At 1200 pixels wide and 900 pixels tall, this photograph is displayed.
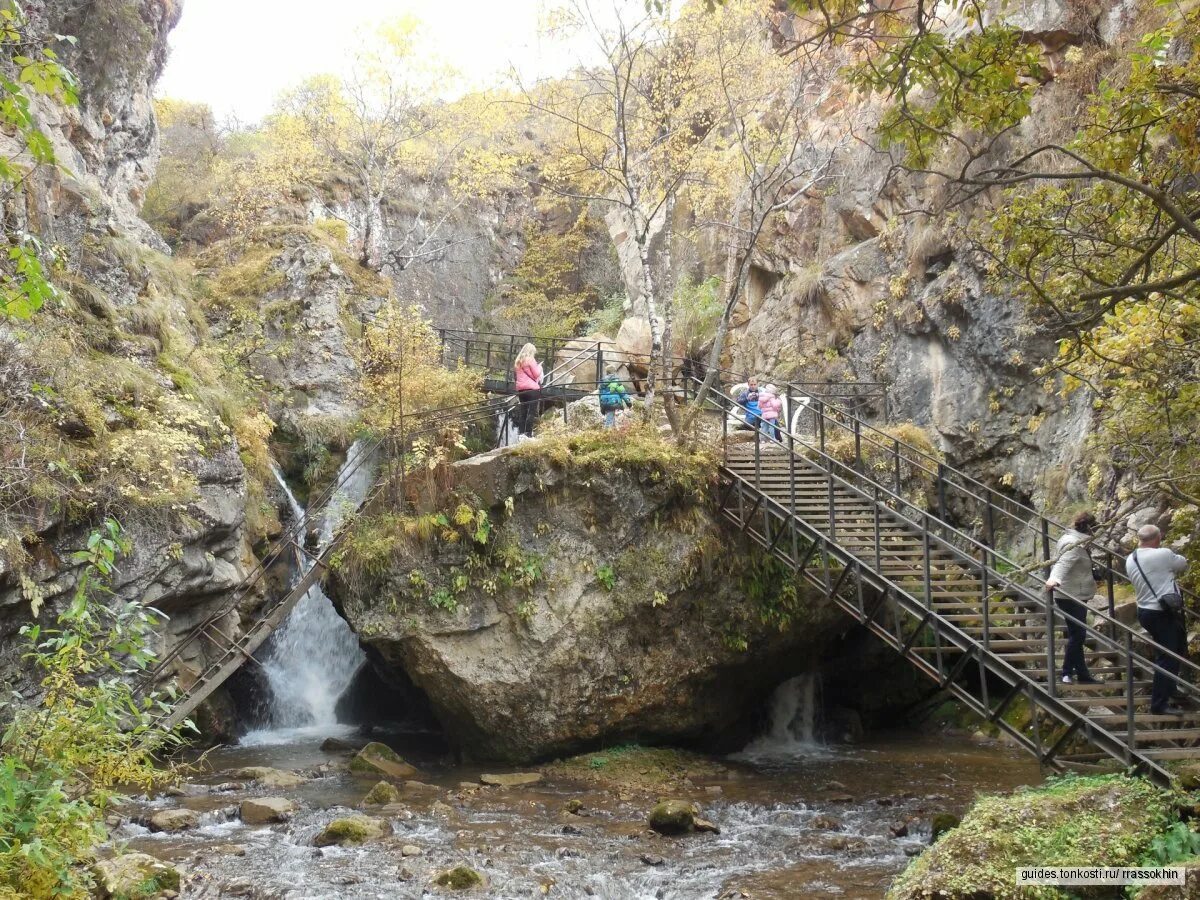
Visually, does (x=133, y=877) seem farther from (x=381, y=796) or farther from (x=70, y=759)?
(x=381, y=796)

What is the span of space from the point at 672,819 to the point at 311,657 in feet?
28.4

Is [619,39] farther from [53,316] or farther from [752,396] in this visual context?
[53,316]

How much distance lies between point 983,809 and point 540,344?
21.0m

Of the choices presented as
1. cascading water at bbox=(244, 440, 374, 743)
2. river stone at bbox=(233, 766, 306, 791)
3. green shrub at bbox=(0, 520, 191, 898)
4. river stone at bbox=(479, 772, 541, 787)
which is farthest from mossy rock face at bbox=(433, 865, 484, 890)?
cascading water at bbox=(244, 440, 374, 743)

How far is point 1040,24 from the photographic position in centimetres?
1612

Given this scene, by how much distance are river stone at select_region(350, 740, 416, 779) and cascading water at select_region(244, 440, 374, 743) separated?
3117mm

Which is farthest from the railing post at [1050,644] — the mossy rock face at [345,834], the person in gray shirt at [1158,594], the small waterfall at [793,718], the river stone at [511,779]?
the mossy rock face at [345,834]

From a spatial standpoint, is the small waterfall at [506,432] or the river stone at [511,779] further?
the small waterfall at [506,432]

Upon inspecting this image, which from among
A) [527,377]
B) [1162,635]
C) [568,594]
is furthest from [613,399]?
[1162,635]

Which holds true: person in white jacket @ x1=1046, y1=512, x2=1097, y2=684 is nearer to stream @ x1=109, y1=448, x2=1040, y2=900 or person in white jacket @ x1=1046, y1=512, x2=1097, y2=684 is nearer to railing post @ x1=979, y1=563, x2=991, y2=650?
railing post @ x1=979, y1=563, x2=991, y2=650

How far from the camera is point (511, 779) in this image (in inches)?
470

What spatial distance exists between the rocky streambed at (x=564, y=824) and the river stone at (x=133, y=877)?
0.66 ft

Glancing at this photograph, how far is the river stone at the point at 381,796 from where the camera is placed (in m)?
10.8

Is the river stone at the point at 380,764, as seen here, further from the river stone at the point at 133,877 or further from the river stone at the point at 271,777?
the river stone at the point at 133,877
